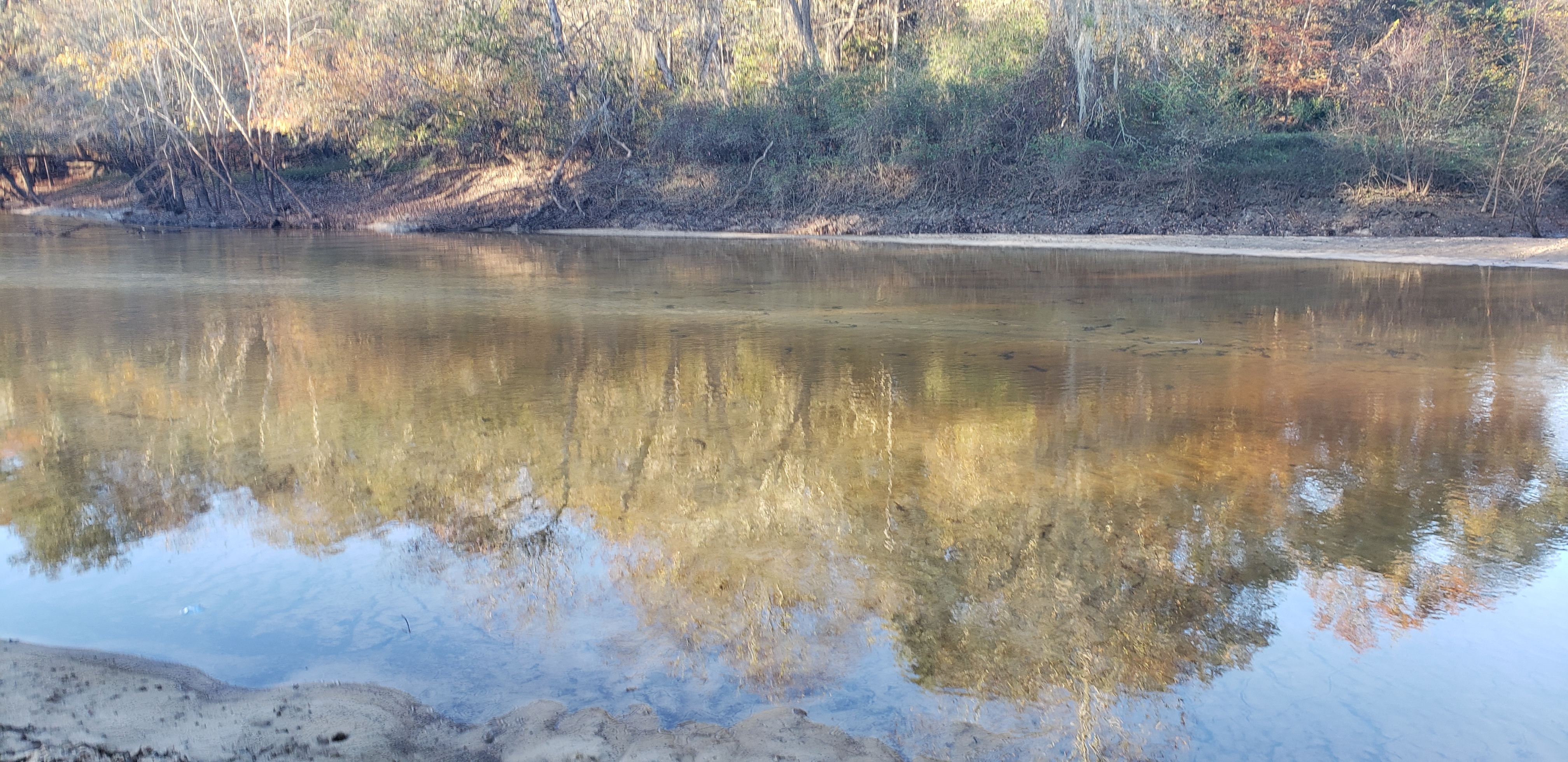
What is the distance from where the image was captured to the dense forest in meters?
21.4

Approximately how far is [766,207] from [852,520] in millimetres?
20504

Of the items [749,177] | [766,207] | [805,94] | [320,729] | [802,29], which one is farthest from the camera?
[802,29]

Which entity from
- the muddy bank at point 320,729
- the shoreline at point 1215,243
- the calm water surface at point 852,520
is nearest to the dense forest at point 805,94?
the shoreline at point 1215,243

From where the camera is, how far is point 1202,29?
22.9m

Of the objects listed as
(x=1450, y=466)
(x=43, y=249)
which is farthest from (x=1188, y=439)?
(x=43, y=249)

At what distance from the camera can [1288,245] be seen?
18.3 metres

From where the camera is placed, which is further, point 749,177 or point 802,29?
point 802,29

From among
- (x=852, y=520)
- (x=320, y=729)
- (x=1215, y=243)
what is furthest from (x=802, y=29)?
(x=320, y=729)

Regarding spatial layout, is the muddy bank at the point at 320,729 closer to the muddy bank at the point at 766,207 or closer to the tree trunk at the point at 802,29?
the muddy bank at the point at 766,207

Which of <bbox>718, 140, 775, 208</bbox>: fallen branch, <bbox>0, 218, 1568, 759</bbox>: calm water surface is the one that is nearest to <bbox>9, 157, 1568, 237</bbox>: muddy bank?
<bbox>718, 140, 775, 208</bbox>: fallen branch

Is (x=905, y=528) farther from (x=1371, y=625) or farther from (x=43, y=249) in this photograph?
(x=43, y=249)

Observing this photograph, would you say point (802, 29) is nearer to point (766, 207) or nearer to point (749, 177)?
point (749, 177)

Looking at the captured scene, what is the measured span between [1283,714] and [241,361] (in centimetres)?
834

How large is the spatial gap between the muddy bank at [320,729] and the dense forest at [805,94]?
2066 centimetres
